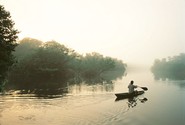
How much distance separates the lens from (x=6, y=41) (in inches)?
658

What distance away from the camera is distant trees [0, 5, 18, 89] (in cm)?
1627

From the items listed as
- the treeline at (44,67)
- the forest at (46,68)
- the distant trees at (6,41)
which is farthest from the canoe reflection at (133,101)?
the treeline at (44,67)

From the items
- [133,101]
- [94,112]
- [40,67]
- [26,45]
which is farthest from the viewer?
[26,45]

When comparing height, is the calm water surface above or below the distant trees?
below

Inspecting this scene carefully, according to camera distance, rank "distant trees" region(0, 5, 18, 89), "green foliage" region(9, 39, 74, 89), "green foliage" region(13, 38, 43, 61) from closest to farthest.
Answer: "distant trees" region(0, 5, 18, 89), "green foliage" region(9, 39, 74, 89), "green foliage" region(13, 38, 43, 61)

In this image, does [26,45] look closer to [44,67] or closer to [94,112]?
[44,67]

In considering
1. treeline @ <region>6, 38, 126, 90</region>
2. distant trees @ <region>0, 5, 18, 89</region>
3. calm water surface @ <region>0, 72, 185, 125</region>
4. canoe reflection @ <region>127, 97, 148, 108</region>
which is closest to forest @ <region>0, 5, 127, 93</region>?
treeline @ <region>6, 38, 126, 90</region>

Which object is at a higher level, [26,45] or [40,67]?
[26,45]

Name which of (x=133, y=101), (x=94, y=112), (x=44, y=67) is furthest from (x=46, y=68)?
(x=94, y=112)

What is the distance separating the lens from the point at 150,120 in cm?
1330

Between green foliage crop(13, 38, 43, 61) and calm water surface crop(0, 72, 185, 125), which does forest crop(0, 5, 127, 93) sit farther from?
calm water surface crop(0, 72, 185, 125)

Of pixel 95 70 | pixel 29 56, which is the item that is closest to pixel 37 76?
pixel 29 56

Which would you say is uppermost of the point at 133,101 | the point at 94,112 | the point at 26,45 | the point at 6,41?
the point at 26,45

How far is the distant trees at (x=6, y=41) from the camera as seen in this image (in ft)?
53.4
